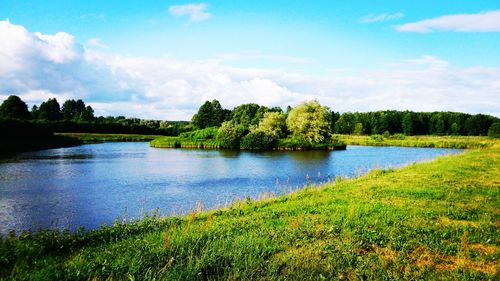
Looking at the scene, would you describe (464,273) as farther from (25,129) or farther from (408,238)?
(25,129)

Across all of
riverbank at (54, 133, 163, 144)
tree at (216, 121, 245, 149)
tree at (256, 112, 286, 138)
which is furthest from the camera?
riverbank at (54, 133, 163, 144)

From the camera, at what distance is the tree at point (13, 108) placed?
9062cm

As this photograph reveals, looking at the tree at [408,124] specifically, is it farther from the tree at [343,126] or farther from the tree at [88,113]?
the tree at [88,113]

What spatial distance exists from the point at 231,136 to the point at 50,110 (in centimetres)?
8425

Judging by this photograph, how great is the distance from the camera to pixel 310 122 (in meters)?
70.8

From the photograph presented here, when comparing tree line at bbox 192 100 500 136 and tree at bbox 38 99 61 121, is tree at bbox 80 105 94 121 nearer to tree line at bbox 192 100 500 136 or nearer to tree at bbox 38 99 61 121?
tree at bbox 38 99 61 121

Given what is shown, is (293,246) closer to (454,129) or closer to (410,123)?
(410,123)

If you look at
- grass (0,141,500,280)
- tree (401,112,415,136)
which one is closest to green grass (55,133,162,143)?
grass (0,141,500,280)

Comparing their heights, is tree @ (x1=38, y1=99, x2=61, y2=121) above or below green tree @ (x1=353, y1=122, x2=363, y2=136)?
above

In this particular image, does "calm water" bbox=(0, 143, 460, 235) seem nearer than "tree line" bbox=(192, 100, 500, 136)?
Yes

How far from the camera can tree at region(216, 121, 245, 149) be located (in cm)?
6862

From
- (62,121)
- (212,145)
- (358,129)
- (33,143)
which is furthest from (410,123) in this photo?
(33,143)

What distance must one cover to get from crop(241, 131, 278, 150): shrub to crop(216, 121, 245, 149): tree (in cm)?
158

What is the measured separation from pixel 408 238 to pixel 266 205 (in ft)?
23.1
